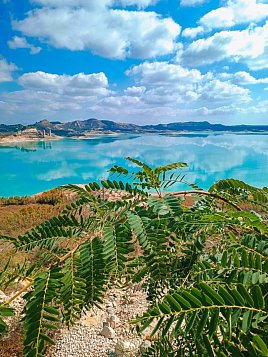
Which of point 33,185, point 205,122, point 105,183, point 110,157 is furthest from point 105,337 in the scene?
point 205,122

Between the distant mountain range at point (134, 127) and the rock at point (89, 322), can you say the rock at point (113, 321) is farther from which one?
the distant mountain range at point (134, 127)

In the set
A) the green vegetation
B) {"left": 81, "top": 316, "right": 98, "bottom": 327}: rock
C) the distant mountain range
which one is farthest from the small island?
the green vegetation

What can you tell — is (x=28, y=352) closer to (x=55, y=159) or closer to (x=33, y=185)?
(x=33, y=185)

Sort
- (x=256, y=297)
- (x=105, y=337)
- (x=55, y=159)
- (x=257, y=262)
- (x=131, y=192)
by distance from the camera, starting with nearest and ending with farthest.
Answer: (x=256, y=297) < (x=257, y=262) < (x=131, y=192) < (x=105, y=337) < (x=55, y=159)

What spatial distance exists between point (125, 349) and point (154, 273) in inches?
140

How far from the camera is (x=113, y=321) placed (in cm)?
436

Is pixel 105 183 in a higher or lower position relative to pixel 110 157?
higher

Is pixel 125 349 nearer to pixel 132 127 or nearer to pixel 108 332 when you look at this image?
pixel 108 332

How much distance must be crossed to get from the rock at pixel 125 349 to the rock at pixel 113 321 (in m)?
0.44

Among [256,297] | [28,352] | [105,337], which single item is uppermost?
[256,297]

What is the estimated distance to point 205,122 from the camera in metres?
137

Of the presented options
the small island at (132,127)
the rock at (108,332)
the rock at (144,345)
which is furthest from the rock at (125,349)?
the small island at (132,127)

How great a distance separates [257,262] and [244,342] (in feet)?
0.61

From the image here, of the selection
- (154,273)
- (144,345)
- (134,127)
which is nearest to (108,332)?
(144,345)
